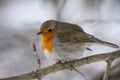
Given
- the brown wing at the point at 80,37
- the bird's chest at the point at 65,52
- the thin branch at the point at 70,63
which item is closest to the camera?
the thin branch at the point at 70,63

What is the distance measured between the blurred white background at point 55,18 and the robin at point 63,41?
340 millimetres

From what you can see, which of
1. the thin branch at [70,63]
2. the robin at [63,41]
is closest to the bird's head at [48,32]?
the robin at [63,41]

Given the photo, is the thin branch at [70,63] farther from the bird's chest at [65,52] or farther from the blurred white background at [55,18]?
the blurred white background at [55,18]

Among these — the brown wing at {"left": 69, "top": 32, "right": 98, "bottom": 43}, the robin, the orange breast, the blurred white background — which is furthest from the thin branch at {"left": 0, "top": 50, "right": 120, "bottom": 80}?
the blurred white background

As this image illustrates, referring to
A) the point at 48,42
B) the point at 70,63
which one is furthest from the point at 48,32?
the point at 70,63

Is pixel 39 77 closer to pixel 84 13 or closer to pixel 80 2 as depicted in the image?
pixel 84 13

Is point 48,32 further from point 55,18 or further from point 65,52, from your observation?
point 55,18

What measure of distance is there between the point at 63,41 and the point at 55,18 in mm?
1201

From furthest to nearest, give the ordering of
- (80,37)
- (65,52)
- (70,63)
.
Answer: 1. (80,37)
2. (65,52)
3. (70,63)

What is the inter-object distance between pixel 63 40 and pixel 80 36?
17 centimetres

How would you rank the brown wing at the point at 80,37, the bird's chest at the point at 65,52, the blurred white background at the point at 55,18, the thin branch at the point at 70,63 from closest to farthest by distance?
the thin branch at the point at 70,63 < the bird's chest at the point at 65,52 < the brown wing at the point at 80,37 < the blurred white background at the point at 55,18

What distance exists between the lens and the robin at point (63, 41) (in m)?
3.57

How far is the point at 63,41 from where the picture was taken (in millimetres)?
3691

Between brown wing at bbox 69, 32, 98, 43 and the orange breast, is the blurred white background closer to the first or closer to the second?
brown wing at bbox 69, 32, 98, 43
